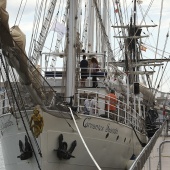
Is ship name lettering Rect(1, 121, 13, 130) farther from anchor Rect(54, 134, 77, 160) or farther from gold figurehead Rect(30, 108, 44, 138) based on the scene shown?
anchor Rect(54, 134, 77, 160)

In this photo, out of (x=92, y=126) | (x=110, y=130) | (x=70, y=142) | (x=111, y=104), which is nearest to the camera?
(x=70, y=142)

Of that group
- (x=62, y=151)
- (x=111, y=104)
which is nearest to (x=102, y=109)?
(x=111, y=104)

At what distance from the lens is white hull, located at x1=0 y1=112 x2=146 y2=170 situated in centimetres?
1642

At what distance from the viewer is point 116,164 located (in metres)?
20.2

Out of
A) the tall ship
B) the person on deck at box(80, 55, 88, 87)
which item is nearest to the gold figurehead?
the tall ship

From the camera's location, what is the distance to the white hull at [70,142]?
16.4 metres

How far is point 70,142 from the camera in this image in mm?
17078

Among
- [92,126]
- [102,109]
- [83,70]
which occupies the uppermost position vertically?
[83,70]

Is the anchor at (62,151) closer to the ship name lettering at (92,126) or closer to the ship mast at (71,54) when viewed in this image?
the ship name lettering at (92,126)

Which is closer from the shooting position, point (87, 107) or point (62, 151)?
point (62, 151)

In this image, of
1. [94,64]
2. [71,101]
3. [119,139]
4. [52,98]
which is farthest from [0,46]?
[94,64]

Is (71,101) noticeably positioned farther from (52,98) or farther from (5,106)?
(5,106)

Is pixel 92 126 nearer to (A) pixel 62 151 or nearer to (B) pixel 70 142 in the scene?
(B) pixel 70 142

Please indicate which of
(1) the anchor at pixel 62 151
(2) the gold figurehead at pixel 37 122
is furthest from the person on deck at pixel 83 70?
(2) the gold figurehead at pixel 37 122
